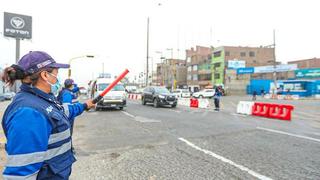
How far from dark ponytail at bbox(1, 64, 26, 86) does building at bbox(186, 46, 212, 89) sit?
252 ft

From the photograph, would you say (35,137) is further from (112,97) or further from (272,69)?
(272,69)

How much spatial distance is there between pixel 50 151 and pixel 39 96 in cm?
45

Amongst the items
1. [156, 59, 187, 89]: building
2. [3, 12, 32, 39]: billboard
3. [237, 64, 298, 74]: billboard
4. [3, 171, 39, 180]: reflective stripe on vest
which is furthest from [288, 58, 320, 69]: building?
[3, 171, 39, 180]: reflective stripe on vest

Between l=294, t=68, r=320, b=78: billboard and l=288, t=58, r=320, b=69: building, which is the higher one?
l=288, t=58, r=320, b=69: building

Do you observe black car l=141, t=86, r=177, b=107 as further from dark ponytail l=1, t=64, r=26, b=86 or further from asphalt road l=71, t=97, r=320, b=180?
dark ponytail l=1, t=64, r=26, b=86

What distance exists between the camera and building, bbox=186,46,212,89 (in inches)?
3317

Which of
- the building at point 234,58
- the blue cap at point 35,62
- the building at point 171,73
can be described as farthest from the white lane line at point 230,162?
the building at point 171,73

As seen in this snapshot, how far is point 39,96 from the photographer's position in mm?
2168

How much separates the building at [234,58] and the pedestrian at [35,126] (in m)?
73.2

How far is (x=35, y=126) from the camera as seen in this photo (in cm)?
194

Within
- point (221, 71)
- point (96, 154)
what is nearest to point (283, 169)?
point (96, 154)

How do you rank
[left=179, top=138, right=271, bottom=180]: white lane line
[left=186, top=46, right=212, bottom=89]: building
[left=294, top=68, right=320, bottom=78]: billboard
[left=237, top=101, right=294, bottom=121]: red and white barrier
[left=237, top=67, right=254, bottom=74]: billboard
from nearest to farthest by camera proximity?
[left=179, top=138, right=271, bottom=180]: white lane line, [left=237, top=101, right=294, bottom=121]: red and white barrier, [left=294, top=68, right=320, bottom=78]: billboard, [left=237, top=67, right=254, bottom=74]: billboard, [left=186, top=46, right=212, bottom=89]: building

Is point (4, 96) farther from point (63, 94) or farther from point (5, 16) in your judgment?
point (63, 94)

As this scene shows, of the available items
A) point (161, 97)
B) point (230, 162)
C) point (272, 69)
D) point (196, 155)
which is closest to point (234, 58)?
point (272, 69)
